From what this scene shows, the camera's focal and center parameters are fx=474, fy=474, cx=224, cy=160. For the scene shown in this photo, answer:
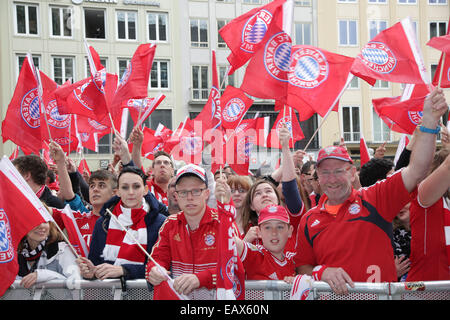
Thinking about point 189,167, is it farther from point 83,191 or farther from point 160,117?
point 160,117

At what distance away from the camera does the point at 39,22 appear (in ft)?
93.5

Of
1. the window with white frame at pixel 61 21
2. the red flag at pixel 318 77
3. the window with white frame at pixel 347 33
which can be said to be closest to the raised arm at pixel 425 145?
the red flag at pixel 318 77

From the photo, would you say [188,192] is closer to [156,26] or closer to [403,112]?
[403,112]

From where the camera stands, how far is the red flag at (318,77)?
233 inches

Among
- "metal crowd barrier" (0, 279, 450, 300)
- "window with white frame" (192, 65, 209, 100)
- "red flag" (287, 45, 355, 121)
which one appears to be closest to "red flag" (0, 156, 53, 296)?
"metal crowd barrier" (0, 279, 450, 300)

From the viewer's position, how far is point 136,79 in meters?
6.57

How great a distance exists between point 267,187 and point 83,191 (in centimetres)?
330

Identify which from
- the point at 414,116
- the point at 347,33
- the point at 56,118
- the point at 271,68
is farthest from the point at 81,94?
the point at 347,33

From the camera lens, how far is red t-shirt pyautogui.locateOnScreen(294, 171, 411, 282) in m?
3.16

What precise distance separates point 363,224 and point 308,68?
10.8 ft

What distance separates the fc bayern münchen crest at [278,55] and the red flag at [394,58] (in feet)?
3.10

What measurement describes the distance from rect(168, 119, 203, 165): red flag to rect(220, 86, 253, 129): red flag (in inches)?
31.8

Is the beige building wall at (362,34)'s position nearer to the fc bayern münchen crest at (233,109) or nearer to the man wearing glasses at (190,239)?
the fc bayern münchen crest at (233,109)

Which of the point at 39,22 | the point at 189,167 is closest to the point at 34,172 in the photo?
the point at 189,167
